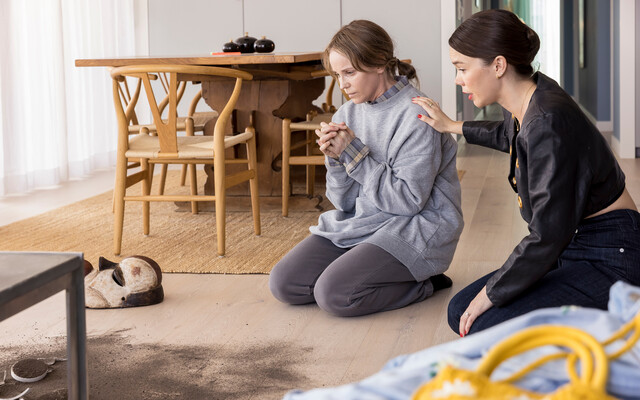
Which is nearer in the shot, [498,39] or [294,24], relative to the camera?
[498,39]

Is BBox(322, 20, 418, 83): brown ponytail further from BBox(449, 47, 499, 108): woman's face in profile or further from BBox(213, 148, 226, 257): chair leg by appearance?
BBox(213, 148, 226, 257): chair leg

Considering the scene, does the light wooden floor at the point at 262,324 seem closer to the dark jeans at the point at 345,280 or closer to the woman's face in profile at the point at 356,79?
the dark jeans at the point at 345,280

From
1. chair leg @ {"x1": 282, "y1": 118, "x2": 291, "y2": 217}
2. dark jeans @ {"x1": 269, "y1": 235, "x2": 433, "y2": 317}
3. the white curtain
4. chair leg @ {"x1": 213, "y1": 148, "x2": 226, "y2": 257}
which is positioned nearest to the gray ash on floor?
dark jeans @ {"x1": 269, "y1": 235, "x2": 433, "y2": 317}

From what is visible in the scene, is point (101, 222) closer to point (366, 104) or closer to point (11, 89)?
point (11, 89)

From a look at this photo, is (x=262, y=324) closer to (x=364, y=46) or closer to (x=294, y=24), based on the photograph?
(x=364, y=46)

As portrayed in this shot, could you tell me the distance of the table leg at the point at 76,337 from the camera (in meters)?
1.52

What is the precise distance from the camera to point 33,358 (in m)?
2.16

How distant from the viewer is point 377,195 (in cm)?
256

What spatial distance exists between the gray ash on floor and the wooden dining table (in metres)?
1.92

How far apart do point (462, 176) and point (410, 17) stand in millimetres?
1584

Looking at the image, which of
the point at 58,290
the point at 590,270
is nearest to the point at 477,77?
the point at 590,270

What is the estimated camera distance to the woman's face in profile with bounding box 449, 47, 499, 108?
5.98 ft

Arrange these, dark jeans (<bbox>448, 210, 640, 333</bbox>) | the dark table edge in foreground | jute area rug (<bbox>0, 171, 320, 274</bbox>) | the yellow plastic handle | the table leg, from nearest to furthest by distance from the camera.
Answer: the yellow plastic handle → the dark table edge in foreground → the table leg → dark jeans (<bbox>448, 210, 640, 333</bbox>) → jute area rug (<bbox>0, 171, 320, 274</bbox>)

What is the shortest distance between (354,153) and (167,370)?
859 mm
